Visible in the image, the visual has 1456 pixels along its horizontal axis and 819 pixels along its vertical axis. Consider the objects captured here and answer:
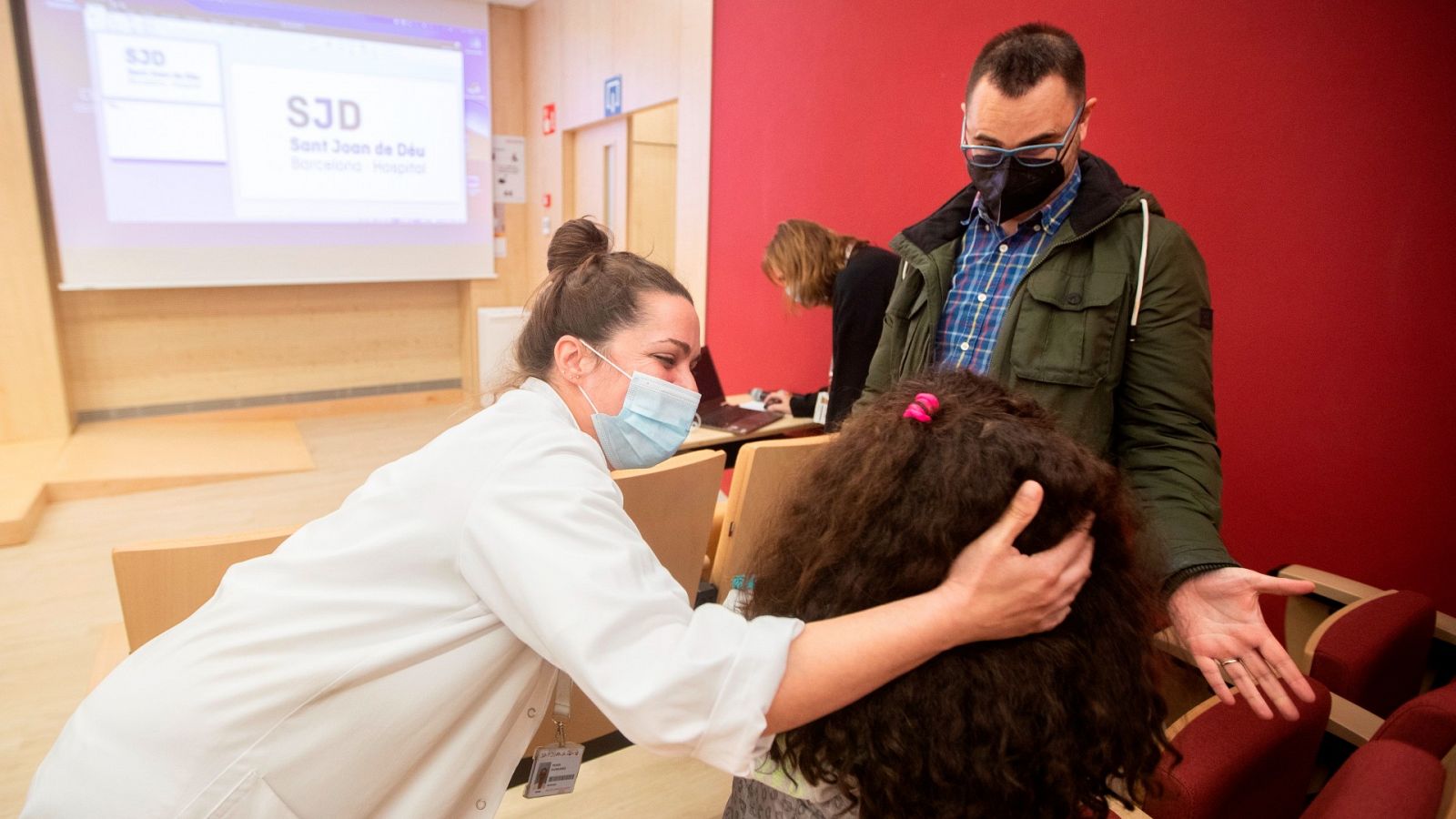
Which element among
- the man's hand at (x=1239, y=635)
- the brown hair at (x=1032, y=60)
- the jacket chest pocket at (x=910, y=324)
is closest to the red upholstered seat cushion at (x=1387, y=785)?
the man's hand at (x=1239, y=635)

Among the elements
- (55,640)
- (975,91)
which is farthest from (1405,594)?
(55,640)

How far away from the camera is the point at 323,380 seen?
6234 millimetres

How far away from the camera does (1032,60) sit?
1.42 metres

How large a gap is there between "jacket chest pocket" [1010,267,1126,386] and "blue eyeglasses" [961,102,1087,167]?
8.2 inches

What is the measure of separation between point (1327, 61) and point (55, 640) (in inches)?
173

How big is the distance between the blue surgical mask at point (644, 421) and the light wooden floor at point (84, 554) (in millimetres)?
264

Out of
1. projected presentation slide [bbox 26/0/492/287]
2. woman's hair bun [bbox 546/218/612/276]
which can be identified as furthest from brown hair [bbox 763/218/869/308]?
projected presentation slide [bbox 26/0/492/287]

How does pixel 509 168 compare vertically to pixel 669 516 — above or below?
above

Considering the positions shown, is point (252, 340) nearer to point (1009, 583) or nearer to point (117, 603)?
point (117, 603)

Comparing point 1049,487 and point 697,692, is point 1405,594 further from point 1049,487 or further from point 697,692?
point 697,692

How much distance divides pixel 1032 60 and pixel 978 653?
1.10m

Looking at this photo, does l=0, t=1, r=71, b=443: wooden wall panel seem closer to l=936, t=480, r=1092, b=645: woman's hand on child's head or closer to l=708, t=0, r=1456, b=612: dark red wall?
l=708, t=0, r=1456, b=612: dark red wall

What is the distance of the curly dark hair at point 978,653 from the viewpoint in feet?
2.48

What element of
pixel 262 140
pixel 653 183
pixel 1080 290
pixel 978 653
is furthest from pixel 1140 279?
pixel 262 140
